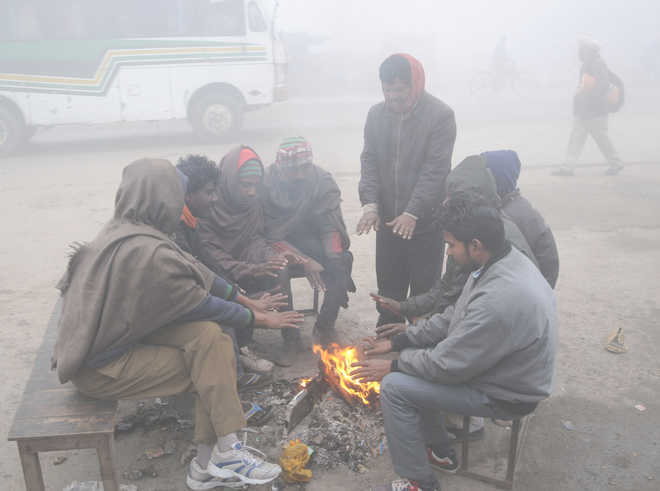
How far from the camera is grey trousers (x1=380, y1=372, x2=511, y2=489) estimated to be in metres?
2.59

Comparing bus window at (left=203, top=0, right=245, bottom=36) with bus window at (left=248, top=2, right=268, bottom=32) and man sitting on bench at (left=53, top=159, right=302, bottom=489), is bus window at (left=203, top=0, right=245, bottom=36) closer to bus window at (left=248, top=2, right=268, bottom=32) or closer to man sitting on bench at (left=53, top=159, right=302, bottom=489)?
bus window at (left=248, top=2, right=268, bottom=32)

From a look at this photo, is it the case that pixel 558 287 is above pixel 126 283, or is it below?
below

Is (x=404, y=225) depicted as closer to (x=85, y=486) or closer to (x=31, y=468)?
(x=85, y=486)

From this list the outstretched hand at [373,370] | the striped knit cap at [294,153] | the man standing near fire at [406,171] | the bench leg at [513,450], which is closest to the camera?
the bench leg at [513,450]

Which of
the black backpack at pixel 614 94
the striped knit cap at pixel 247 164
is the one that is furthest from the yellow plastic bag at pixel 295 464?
the black backpack at pixel 614 94

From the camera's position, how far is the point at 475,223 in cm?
249

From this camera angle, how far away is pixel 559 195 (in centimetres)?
818

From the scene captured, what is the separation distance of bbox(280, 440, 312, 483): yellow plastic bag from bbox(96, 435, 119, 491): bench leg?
81 centimetres

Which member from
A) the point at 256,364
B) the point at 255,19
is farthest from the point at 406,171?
the point at 255,19

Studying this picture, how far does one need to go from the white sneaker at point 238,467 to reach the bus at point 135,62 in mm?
10813

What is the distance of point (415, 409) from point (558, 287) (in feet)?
10.1

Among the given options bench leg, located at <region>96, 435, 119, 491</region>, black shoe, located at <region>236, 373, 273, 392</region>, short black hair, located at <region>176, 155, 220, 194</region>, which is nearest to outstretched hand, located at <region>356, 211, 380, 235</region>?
short black hair, located at <region>176, 155, 220, 194</region>

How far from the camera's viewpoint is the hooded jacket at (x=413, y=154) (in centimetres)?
372

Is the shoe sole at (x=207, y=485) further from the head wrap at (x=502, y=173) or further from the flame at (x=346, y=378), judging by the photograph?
the head wrap at (x=502, y=173)
